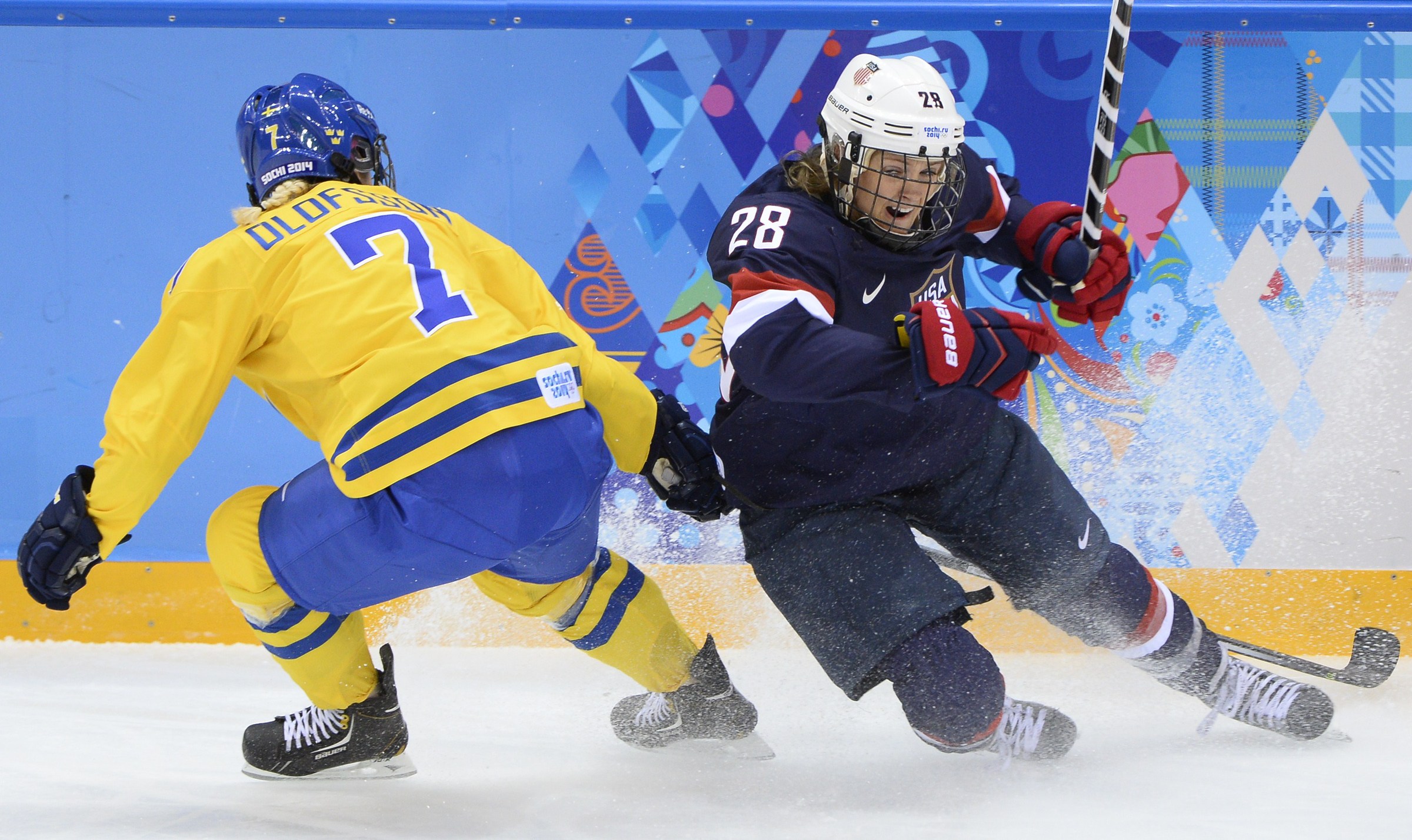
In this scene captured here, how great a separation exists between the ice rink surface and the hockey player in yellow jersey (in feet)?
1.06

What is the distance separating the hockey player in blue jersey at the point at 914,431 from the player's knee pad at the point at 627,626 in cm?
19

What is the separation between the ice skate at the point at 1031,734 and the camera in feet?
6.51

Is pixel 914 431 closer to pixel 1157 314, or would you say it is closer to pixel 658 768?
pixel 658 768

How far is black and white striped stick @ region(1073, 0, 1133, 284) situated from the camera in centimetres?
186

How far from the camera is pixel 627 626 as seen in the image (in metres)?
2.00

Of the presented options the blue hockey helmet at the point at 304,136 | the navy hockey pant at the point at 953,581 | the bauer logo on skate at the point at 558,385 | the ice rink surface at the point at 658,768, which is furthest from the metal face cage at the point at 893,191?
the ice rink surface at the point at 658,768

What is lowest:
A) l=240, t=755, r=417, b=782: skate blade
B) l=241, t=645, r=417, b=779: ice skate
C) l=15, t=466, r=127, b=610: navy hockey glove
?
l=240, t=755, r=417, b=782: skate blade

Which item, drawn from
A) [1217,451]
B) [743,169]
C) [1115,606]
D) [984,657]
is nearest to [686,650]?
[984,657]

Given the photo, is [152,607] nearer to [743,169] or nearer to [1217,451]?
[743,169]

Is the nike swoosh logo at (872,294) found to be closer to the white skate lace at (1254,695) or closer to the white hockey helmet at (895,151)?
the white hockey helmet at (895,151)

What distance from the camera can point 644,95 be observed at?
281cm

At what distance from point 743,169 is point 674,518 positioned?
34.4 inches

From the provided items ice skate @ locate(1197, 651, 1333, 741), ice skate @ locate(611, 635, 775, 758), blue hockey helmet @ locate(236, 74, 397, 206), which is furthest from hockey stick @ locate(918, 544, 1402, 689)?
blue hockey helmet @ locate(236, 74, 397, 206)

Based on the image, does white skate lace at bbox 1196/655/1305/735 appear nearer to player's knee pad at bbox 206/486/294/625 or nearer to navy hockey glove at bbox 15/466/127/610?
player's knee pad at bbox 206/486/294/625
